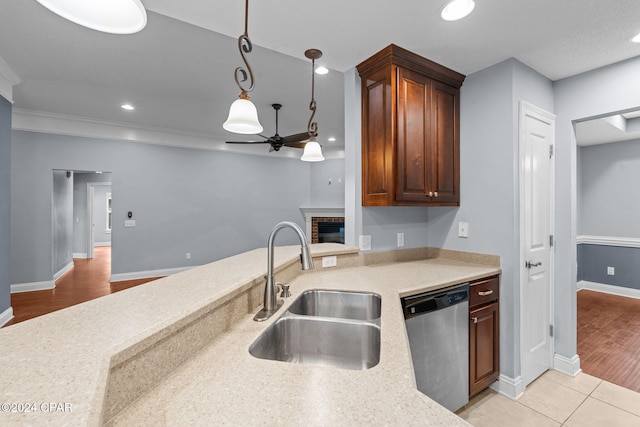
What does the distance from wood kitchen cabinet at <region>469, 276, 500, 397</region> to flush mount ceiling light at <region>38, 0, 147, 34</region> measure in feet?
7.46

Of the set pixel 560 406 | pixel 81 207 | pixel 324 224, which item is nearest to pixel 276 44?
pixel 560 406

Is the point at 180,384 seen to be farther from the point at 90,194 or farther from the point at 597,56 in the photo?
the point at 90,194

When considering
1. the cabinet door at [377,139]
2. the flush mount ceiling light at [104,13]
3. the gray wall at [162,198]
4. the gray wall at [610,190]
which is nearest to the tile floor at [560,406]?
the cabinet door at [377,139]

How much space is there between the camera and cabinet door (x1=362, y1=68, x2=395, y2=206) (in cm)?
208

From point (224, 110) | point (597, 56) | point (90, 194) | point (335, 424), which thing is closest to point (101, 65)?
point (224, 110)

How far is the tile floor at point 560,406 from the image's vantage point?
1.84 metres

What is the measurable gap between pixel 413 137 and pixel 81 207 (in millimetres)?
9072

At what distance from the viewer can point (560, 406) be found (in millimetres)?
1989

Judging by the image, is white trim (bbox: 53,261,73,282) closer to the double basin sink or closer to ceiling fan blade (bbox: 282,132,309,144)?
ceiling fan blade (bbox: 282,132,309,144)

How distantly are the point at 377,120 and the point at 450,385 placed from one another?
1.90 meters

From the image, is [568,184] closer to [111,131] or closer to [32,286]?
[111,131]

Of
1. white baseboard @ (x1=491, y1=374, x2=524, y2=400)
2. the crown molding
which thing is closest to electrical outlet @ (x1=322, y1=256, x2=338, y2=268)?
white baseboard @ (x1=491, y1=374, x2=524, y2=400)

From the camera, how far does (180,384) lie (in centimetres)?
77

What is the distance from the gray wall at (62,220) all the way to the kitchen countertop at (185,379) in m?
6.06
